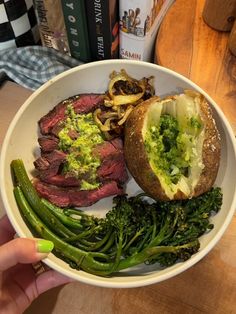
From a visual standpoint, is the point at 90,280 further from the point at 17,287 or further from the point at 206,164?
the point at 206,164

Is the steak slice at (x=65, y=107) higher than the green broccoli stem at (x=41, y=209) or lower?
higher

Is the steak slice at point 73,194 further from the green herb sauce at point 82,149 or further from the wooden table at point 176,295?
the wooden table at point 176,295

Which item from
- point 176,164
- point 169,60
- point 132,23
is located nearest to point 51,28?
point 132,23

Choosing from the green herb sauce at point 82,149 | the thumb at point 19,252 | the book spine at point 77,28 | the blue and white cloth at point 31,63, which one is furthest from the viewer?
the blue and white cloth at point 31,63

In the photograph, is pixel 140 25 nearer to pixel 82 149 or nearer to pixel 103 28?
pixel 103 28

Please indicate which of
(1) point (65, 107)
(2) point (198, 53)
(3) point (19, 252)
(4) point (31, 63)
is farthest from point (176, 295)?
(4) point (31, 63)

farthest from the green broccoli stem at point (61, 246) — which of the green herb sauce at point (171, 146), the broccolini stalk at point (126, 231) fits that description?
the green herb sauce at point (171, 146)
